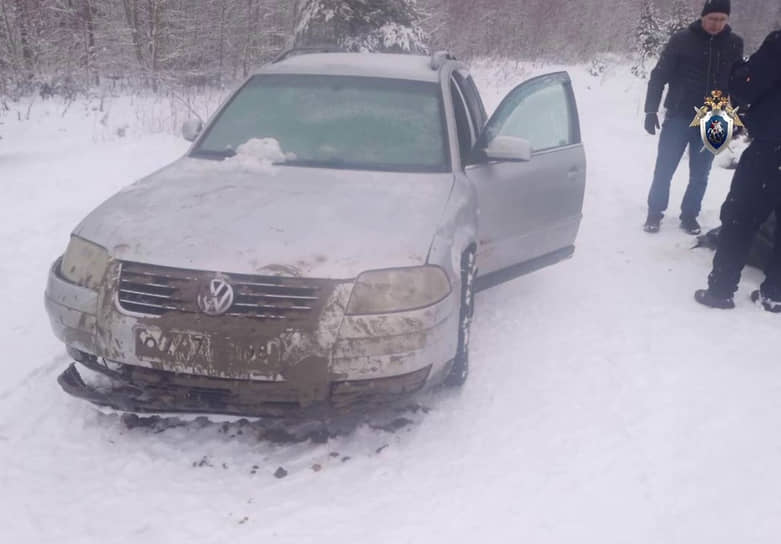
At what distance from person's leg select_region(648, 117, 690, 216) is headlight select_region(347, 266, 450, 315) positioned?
4039 millimetres

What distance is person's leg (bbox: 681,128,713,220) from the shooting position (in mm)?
5843

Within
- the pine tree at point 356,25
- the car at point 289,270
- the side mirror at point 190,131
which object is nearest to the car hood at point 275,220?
the car at point 289,270

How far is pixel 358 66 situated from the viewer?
4312 millimetres

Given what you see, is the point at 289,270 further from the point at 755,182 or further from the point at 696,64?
the point at 696,64

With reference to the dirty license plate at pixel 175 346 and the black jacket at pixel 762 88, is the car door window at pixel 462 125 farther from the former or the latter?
the dirty license plate at pixel 175 346

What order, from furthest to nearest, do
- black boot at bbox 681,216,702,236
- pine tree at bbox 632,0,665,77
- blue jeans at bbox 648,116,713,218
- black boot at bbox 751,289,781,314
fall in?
pine tree at bbox 632,0,665,77
black boot at bbox 681,216,702,236
blue jeans at bbox 648,116,713,218
black boot at bbox 751,289,781,314

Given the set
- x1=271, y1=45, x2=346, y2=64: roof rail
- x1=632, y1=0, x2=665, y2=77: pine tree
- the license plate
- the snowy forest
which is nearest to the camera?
the license plate

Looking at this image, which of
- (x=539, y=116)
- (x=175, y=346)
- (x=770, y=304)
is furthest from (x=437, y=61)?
(x=770, y=304)

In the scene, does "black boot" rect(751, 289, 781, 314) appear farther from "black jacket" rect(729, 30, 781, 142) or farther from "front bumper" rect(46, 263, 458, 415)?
"front bumper" rect(46, 263, 458, 415)

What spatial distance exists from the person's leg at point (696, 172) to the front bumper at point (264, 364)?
416 cm

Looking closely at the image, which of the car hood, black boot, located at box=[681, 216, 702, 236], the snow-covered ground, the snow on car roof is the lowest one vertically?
the snow-covered ground

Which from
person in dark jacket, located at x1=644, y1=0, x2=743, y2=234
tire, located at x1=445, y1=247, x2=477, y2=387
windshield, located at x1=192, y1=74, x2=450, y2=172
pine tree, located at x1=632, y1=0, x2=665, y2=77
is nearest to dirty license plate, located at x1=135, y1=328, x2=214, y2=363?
tire, located at x1=445, y1=247, x2=477, y2=387

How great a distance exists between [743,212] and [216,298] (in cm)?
361

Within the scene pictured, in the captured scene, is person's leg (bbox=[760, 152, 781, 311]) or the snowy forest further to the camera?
the snowy forest
